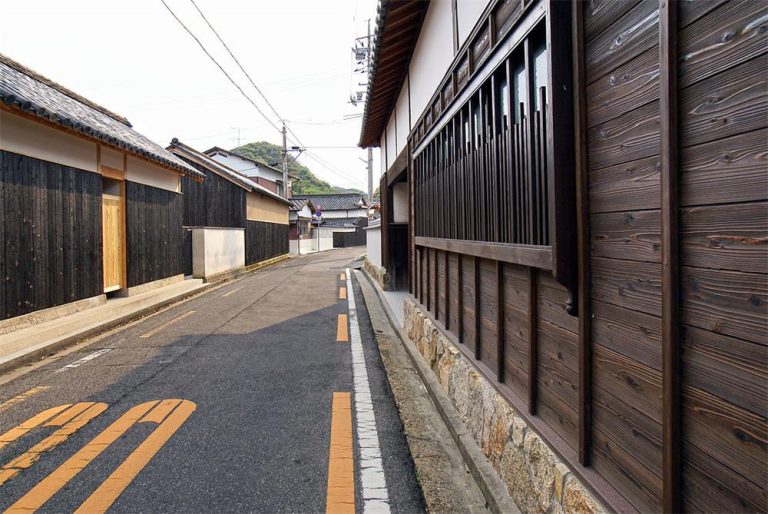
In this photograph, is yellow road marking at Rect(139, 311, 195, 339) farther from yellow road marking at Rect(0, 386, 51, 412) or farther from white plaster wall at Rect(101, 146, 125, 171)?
white plaster wall at Rect(101, 146, 125, 171)

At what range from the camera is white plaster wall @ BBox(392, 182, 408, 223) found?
11.8 m

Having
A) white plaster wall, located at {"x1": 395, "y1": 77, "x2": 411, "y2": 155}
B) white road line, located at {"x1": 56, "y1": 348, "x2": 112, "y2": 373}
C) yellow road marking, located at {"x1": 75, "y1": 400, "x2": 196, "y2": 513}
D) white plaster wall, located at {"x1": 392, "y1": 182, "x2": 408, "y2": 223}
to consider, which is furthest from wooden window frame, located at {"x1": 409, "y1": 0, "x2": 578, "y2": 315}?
white plaster wall, located at {"x1": 392, "y1": 182, "x2": 408, "y2": 223}

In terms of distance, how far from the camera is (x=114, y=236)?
10266 millimetres

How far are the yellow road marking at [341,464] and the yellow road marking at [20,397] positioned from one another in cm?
326

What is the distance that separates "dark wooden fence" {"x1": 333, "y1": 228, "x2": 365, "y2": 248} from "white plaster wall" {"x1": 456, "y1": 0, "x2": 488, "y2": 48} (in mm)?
46660

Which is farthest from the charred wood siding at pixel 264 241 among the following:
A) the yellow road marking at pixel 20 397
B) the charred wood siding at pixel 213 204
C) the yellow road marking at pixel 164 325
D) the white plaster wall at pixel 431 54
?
the yellow road marking at pixel 20 397

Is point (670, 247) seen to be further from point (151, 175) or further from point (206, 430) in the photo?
point (151, 175)

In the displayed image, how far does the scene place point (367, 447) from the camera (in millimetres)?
3533

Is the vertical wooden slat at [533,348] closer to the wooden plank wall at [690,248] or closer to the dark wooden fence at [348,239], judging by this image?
the wooden plank wall at [690,248]

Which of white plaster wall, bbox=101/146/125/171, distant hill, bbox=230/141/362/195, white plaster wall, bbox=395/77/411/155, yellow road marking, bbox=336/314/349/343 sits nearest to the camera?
yellow road marking, bbox=336/314/349/343

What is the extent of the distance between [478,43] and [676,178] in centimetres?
280

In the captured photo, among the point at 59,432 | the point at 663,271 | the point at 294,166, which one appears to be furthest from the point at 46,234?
the point at 294,166

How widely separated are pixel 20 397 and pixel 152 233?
808 cm

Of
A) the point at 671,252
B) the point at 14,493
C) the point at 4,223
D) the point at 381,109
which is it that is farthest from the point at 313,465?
the point at 381,109
